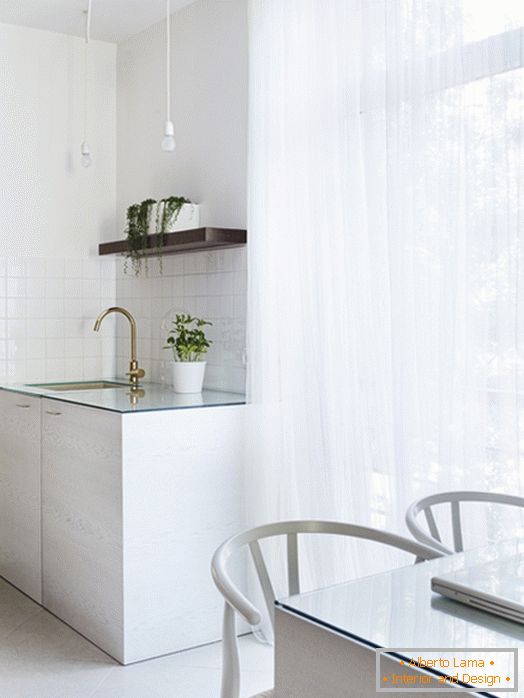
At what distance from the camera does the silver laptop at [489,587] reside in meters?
1.15

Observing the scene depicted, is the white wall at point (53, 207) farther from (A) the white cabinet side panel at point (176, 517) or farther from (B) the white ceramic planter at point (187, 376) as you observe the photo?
(A) the white cabinet side panel at point (176, 517)

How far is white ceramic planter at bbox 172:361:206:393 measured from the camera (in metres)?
3.28

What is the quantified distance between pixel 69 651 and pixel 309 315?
1.45 metres

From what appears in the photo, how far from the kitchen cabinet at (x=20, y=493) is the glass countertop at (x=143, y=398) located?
10 cm

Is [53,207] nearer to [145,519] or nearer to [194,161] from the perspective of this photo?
[194,161]

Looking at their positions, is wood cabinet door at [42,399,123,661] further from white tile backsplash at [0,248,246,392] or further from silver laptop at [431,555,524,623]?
silver laptop at [431,555,524,623]

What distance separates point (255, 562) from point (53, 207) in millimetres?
2771

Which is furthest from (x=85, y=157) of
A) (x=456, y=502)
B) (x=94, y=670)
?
(x=456, y=502)

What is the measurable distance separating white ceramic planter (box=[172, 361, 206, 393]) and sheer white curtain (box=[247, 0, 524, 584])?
39 cm

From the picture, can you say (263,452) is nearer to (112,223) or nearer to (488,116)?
(488,116)

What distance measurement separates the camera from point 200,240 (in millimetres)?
3156

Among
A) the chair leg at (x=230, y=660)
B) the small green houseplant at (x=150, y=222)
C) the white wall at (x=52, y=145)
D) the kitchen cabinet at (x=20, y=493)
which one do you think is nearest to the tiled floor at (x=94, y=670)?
the kitchen cabinet at (x=20, y=493)

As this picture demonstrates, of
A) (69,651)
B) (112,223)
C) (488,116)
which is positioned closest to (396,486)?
(488,116)

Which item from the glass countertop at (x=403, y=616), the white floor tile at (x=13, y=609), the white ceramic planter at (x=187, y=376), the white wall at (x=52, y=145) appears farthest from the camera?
the white wall at (x=52, y=145)
